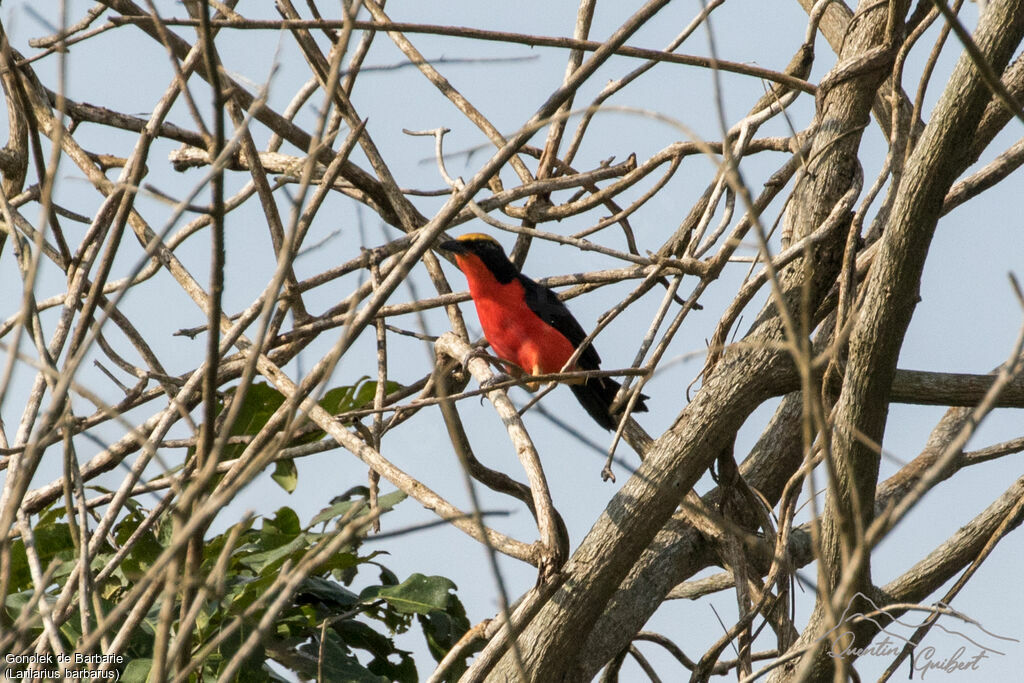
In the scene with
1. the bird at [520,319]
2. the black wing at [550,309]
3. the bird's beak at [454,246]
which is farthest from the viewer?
the bird's beak at [454,246]

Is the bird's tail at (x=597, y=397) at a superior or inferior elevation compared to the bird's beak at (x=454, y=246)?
inferior

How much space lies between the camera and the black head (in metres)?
4.73

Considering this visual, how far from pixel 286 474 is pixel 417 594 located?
0.84m

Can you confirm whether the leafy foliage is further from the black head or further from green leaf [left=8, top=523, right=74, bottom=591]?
the black head

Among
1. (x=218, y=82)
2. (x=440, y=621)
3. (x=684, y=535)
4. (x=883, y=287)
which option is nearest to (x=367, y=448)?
(x=440, y=621)

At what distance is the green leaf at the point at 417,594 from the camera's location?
3.21 meters

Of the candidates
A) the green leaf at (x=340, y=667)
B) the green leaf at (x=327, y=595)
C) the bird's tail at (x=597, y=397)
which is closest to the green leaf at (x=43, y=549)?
the green leaf at (x=327, y=595)

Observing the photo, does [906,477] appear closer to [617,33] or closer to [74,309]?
[617,33]

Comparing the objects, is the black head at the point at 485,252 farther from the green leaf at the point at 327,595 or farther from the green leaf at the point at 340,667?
the green leaf at the point at 340,667

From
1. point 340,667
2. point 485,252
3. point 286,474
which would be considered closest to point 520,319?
point 485,252

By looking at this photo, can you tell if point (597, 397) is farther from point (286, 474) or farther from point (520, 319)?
point (286, 474)

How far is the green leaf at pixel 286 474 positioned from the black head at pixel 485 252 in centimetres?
130

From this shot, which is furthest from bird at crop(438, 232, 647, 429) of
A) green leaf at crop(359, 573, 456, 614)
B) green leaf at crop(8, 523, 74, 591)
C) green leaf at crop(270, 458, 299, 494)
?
green leaf at crop(8, 523, 74, 591)

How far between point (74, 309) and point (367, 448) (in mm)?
820
